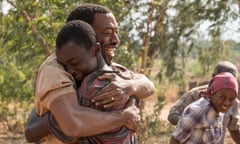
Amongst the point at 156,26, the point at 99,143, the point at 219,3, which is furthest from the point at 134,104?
the point at 219,3

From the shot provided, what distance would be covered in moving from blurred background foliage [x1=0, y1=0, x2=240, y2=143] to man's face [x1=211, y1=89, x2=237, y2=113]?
Answer: 2793 mm

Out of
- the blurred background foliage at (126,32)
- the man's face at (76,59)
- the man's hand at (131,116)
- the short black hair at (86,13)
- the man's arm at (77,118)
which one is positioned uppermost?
the short black hair at (86,13)

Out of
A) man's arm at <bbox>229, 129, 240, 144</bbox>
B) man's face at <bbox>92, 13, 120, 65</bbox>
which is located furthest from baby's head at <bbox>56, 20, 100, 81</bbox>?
man's arm at <bbox>229, 129, 240, 144</bbox>

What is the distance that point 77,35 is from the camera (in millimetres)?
1922

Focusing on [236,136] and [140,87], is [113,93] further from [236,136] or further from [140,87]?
[236,136]

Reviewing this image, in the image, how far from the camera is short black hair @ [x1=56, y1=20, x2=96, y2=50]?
1.92 metres

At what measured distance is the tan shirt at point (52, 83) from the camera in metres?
1.88

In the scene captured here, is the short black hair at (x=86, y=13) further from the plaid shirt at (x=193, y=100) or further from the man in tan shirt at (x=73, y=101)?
the plaid shirt at (x=193, y=100)

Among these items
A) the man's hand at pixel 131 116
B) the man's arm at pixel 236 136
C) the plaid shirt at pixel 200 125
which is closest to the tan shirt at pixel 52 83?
the man's hand at pixel 131 116

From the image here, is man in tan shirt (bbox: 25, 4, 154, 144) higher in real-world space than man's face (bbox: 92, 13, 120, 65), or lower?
lower

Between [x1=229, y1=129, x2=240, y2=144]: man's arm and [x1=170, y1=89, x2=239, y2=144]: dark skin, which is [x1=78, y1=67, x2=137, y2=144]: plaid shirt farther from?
[x1=229, y1=129, x2=240, y2=144]: man's arm

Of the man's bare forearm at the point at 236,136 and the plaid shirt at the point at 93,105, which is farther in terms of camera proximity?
the man's bare forearm at the point at 236,136

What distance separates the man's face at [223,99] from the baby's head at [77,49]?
6.31ft

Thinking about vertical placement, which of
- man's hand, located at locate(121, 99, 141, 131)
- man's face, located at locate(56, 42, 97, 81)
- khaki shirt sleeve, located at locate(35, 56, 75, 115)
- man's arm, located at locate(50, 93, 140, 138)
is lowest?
man's hand, located at locate(121, 99, 141, 131)
